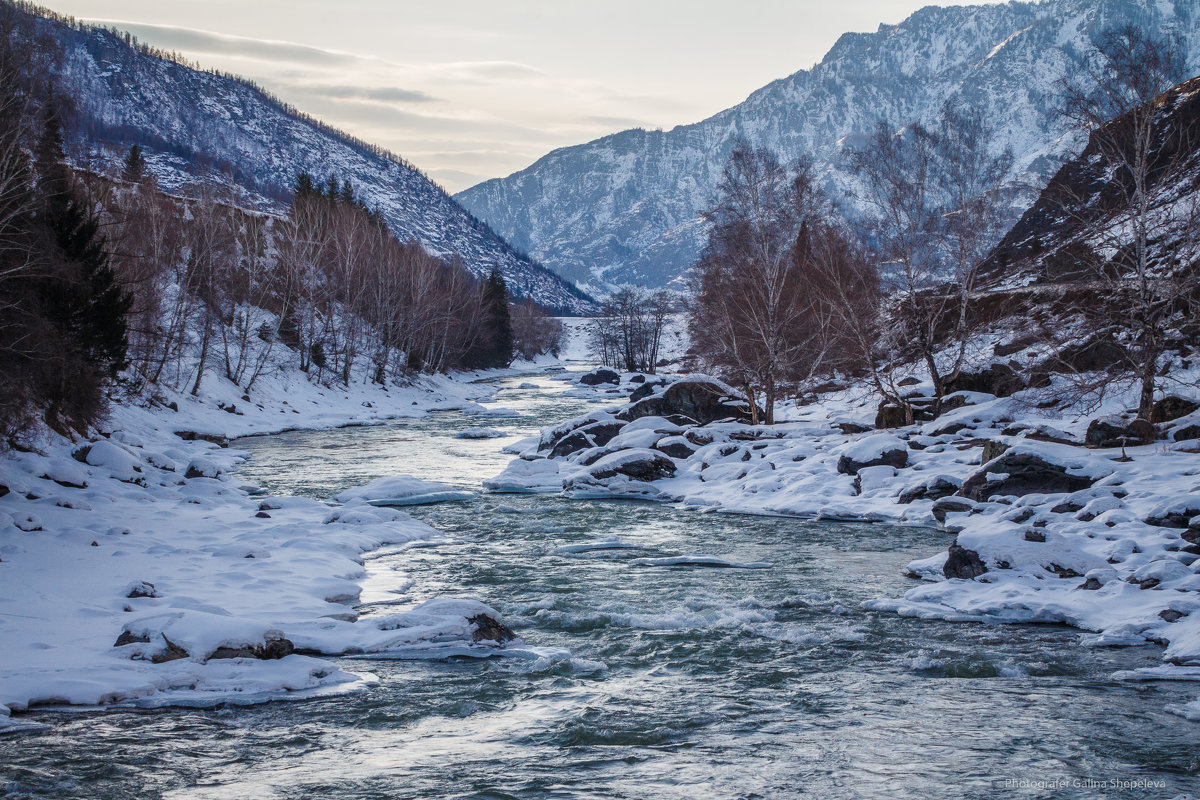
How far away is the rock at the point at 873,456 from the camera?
20703 millimetres

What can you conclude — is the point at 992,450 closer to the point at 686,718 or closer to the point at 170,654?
the point at 686,718

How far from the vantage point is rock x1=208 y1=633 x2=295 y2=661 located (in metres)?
8.79

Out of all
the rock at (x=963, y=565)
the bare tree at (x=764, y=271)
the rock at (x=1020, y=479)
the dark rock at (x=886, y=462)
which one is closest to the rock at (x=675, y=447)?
the bare tree at (x=764, y=271)

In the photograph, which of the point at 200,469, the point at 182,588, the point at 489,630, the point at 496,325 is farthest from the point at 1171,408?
the point at 496,325

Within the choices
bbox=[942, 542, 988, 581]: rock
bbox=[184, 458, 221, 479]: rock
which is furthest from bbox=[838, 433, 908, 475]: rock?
bbox=[184, 458, 221, 479]: rock

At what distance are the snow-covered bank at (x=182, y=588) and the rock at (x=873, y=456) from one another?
10347 millimetres

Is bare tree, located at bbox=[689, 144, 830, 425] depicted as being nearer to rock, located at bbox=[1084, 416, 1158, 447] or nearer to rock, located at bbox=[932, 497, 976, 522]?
rock, located at bbox=[1084, 416, 1158, 447]

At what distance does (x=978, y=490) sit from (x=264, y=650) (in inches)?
563

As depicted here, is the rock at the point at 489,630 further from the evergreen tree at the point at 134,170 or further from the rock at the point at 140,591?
the evergreen tree at the point at 134,170

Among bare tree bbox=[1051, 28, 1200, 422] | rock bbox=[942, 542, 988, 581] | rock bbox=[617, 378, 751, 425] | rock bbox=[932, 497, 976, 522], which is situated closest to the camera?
rock bbox=[942, 542, 988, 581]

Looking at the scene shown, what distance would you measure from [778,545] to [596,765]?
9818 millimetres

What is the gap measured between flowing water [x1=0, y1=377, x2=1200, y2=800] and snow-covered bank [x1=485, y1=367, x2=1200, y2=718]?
0.93 meters

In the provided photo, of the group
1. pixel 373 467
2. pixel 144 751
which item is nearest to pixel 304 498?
pixel 373 467

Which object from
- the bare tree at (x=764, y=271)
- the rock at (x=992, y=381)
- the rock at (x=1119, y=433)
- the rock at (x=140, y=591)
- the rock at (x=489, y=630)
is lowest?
the rock at (x=489, y=630)
